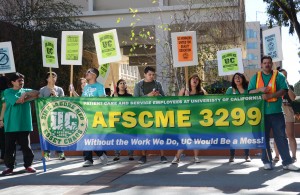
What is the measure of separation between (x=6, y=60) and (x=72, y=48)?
155cm

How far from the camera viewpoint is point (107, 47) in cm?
974

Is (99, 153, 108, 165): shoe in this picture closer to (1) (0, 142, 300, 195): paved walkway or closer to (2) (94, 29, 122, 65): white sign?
(1) (0, 142, 300, 195): paved walkway

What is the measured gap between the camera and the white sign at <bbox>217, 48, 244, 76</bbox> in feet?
34.1

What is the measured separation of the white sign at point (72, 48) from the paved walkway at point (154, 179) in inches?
84.5

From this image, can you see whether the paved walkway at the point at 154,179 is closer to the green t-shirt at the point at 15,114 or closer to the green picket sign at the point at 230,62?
the green t-shirt at the point at 15,114

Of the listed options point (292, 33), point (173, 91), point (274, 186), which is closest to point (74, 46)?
point (274, 186)

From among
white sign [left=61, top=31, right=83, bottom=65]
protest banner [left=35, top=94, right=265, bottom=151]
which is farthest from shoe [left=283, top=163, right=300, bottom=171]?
white sign [left=61, top=31, right=83, bottom=65]

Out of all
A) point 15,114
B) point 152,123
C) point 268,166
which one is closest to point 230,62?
point 268,166

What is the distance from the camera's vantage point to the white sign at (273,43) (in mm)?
9188

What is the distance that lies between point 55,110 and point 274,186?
399cm

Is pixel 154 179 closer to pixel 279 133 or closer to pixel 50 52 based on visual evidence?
pixel 279 133

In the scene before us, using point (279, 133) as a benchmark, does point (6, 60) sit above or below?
above

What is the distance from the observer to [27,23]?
1884 centimetres

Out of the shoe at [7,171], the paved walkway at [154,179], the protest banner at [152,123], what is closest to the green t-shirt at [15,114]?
the protest banner at [152,123]
